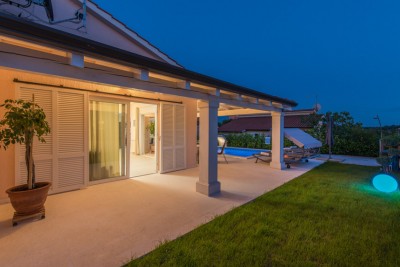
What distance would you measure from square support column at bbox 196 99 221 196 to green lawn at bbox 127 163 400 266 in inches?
45.2

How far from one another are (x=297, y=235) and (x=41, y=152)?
5.73m

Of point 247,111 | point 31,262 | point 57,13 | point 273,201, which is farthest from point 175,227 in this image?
point 57,13

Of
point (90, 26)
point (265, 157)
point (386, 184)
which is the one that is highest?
point (90, 26)

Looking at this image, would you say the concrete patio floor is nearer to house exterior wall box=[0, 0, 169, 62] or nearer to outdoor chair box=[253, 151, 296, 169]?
outdoor chair box=[253, 151, 296, 169]

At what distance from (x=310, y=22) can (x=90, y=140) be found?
3234 inches

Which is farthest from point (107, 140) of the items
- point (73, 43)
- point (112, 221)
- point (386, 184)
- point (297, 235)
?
point (386, 184)

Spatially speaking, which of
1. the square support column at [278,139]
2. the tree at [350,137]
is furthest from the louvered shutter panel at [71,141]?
the tree at [350,137]

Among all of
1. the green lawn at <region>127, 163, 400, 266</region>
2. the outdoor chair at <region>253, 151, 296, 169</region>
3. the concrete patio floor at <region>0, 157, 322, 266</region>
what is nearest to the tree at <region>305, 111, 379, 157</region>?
the outdoor chair at <region>253, 151, 296, 169</region>

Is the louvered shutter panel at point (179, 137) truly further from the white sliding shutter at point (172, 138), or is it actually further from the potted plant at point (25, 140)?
the potted plant at point (25, 140)

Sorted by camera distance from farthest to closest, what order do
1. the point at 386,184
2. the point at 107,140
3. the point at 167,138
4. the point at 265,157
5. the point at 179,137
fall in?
the point at 265,157 < the point at 179,137 < the point at 167,138 < the point at 107,140 < the point at 386,184

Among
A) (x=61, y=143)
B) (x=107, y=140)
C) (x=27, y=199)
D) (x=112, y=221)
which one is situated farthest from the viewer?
(x=107, y=140)

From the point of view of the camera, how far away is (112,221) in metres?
3.78

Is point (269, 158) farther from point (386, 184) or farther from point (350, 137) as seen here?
point (350, 137)

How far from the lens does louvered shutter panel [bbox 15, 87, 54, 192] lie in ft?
15.4
